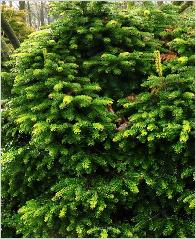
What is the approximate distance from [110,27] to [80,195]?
1.92m

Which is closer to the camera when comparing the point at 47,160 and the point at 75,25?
the point at 47,160

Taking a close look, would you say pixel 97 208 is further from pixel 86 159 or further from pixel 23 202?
pixel 23 202

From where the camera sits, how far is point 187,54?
153 inches

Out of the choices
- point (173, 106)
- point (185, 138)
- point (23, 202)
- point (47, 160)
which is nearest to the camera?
point (185, 138)

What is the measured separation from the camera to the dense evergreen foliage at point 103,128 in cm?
350

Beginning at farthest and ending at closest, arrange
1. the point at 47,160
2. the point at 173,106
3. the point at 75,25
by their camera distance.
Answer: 1. the point at 75,25
2. the point at 47,160
3. the point at 173,106

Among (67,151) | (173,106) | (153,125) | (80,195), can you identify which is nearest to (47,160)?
(67,151)

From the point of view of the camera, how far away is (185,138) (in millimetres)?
3219

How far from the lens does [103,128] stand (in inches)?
139

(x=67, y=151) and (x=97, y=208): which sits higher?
(x=67, y=151)

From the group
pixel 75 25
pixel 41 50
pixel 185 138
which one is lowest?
pixel 185 138

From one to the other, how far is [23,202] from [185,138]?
2.28 metres

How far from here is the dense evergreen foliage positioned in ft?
11.5

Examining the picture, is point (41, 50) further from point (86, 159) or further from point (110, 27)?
A: point (86, 159)
